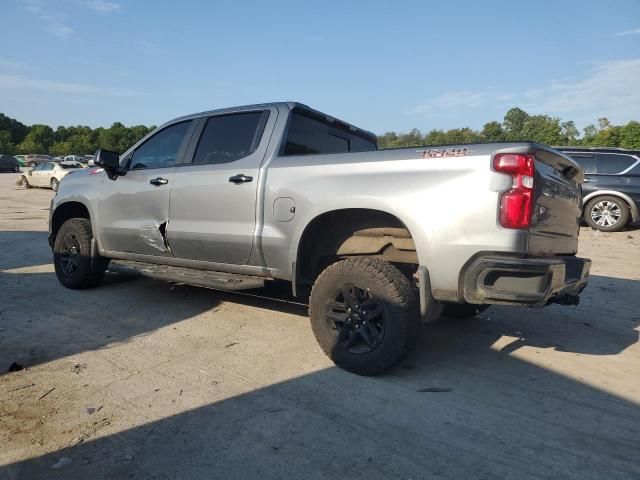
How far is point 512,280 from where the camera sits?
2.71 metres

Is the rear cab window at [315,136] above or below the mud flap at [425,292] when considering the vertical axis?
above

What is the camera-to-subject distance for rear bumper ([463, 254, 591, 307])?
2.67m

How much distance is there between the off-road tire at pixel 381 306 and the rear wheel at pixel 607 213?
9419 mm

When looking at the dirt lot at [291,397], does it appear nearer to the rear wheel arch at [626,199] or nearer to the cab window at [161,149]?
the cab window at [161,149]

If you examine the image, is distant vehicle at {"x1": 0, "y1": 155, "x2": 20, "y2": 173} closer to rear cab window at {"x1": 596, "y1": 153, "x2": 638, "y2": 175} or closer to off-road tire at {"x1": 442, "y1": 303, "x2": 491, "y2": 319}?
rear cab window at {"x1": 596, "y1": 153, "x2": 638, "y2": 175}

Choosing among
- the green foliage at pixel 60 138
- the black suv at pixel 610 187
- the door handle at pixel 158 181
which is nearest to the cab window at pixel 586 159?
the black suv at pixel 610 187

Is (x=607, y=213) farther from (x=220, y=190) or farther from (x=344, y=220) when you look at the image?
(x=220, y=190)

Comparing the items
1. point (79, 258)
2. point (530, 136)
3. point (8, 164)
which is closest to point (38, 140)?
point (8, 164)

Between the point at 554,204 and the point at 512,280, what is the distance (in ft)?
2.38

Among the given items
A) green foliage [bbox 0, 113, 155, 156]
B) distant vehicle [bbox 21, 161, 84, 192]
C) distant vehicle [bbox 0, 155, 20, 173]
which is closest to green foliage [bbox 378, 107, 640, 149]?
distant vehicle [bbox 21, 161, 84, 192]

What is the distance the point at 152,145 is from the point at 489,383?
3906mm

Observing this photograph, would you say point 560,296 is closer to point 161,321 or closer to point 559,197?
point 559,197

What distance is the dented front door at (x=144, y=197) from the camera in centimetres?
441

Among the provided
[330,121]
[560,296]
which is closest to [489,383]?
[560,296]
